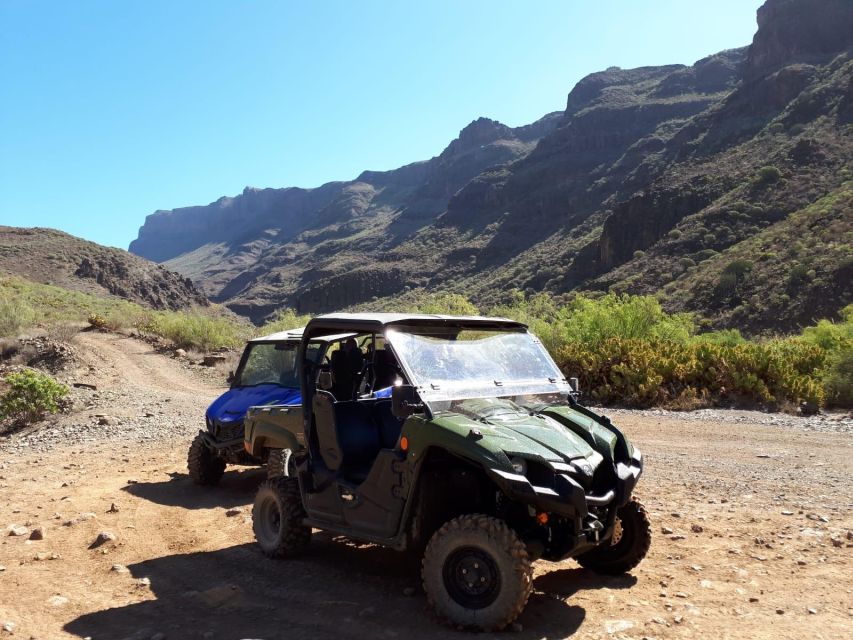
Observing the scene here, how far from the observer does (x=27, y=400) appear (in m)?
13.5

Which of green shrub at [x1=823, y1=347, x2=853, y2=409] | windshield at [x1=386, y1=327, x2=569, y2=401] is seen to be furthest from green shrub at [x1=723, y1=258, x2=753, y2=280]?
windshield at [x1=386, y1=327, x2=569, y2=401]

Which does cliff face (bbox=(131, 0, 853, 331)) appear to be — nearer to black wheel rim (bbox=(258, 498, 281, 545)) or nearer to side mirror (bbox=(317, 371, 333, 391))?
black wheel rim (bbox=(258, 498, 281, 545))

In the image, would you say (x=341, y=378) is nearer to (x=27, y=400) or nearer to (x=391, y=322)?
(x=391, y=322)

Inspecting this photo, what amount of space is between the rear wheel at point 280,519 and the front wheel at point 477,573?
1660 mm

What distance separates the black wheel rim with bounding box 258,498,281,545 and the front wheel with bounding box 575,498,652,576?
2.53 meters

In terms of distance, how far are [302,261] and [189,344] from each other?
124 meters

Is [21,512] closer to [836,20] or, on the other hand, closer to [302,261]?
[836,20]

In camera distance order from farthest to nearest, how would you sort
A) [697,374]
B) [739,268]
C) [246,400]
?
[739,268]
[697,374]
[246,400]

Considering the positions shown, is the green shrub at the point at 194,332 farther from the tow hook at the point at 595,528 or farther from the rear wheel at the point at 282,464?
the tow hook at the point at 595,528

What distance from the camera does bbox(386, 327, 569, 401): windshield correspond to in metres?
4.65

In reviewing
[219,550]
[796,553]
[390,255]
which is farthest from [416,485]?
[390,255]

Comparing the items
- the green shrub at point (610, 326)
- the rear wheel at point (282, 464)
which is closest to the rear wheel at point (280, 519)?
the rear wheel at point (282, 464)

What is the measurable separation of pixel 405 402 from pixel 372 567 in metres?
1.70

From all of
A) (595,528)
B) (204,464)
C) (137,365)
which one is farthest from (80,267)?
(595,528)
